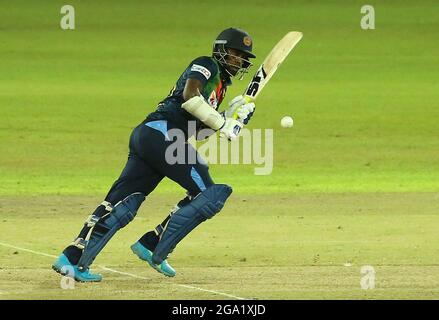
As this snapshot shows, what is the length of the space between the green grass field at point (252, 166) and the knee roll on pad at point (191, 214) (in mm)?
284

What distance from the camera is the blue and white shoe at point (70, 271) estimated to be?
10555mm

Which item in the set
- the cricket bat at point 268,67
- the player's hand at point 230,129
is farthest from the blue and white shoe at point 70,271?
the cricket bat at point 268,67

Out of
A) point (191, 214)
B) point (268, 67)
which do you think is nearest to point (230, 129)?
point (191, 214)

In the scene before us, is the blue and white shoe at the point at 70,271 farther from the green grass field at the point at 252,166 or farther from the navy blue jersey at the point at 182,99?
the navy blue jersey at the point at 182,99

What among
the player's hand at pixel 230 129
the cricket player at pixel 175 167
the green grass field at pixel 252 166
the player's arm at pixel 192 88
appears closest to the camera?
the player's arm at pixel 192 88

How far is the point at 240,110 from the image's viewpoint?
436 inches

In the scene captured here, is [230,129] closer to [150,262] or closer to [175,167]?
[175,167]

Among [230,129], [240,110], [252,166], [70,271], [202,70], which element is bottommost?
[70,271]

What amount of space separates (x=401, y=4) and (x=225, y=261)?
25745mm

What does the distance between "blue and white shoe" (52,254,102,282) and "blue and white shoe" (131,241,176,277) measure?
525mm

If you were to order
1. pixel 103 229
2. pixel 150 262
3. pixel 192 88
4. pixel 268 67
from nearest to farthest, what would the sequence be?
pixel 192 88 < pixel 103 229 < pixel 150 262 < pixel 268 67

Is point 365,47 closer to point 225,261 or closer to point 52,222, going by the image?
point 52,222

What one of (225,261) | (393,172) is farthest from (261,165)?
(225,261)

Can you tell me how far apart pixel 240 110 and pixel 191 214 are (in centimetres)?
99
